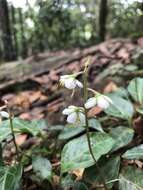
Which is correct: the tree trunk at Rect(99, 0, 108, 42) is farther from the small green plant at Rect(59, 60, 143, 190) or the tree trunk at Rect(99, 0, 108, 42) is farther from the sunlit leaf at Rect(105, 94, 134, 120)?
the small green plant at Rect(59, 60, 143, 190)

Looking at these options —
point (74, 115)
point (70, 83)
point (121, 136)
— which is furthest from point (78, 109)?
point (121, 136)

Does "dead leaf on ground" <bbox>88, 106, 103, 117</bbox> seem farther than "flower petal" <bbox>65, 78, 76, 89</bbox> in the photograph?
Yes

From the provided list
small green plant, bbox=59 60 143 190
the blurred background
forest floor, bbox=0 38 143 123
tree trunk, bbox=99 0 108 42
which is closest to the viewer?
small green plant, bbox=59 60 143 190

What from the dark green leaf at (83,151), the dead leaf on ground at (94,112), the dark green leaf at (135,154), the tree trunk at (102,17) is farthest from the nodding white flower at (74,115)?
the tree trunk at (102,17)

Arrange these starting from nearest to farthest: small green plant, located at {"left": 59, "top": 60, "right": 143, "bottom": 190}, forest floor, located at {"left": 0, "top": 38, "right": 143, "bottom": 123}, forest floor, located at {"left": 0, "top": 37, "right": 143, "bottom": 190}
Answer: small green plant, located at {"left": 59, "top": 60, "right": 143, "bottom": 190} < forest floor, located at {"left": 0, "top": 37, "right": 143, "bottom": 190} < forest floor, located at {"left": 0, "top": 38, "right": 143, "bottom": 123}

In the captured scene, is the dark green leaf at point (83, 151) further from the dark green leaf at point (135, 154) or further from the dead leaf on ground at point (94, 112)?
the dead leaf on ground at point (94, 112)

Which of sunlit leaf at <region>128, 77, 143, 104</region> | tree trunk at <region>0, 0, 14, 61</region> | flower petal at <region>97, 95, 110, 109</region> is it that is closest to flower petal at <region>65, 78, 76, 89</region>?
flower petal at <region>97, 95, 110, 109</region>

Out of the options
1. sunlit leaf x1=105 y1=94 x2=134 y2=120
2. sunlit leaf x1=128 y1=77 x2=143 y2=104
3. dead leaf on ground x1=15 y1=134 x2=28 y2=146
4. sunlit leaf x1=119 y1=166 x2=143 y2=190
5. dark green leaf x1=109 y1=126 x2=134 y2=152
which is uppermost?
sunlit leaf x1=128 y1=77 x2=143 y2=104

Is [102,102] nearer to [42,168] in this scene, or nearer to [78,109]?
[78,109]
